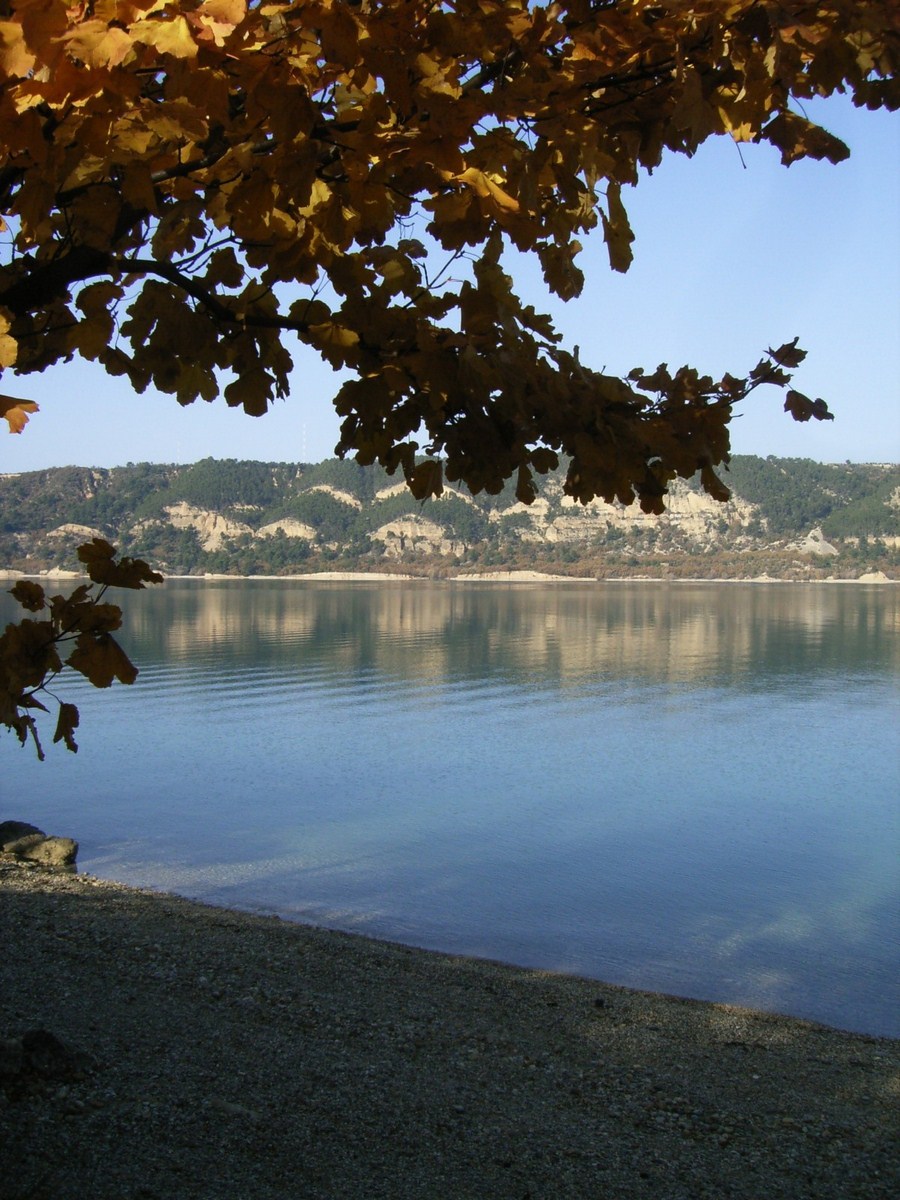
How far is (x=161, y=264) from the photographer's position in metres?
2.71

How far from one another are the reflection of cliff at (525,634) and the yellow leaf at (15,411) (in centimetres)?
3158

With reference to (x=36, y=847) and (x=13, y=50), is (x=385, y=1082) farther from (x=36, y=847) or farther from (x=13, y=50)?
(x=36, y=847)

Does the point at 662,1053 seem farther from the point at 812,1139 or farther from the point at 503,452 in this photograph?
the point at 503,452

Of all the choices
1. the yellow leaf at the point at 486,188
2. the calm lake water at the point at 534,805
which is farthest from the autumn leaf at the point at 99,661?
the calm lake water at the point at 534,805

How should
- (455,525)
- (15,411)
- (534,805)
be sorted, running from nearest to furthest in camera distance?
(15,411) < (534,805) < (455,525)

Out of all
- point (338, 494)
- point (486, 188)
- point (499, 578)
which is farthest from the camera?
point (338, 494)

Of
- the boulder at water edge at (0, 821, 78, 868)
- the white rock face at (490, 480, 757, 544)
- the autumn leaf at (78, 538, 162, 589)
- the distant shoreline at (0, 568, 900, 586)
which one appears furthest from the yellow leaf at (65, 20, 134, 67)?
the white rock face at (490, 480, 757, 544)

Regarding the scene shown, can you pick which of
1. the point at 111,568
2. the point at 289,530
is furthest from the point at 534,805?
the point at 289,530

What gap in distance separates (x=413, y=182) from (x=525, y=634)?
48.7 meters

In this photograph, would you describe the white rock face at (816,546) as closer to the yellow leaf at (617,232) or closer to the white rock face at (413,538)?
the white rock face at (413,538)

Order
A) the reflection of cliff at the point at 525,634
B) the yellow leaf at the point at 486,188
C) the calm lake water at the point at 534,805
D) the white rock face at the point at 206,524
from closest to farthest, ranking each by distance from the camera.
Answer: the yellow leaf at the point at 486,188, the calm lake water at the point at 534,805, the reflection of cliff at the point at 525,634, the white rock face at the point at 206,524

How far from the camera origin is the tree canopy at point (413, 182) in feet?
7.06

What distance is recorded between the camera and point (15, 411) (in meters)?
2.17

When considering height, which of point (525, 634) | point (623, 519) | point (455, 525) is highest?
point (623, 519)
